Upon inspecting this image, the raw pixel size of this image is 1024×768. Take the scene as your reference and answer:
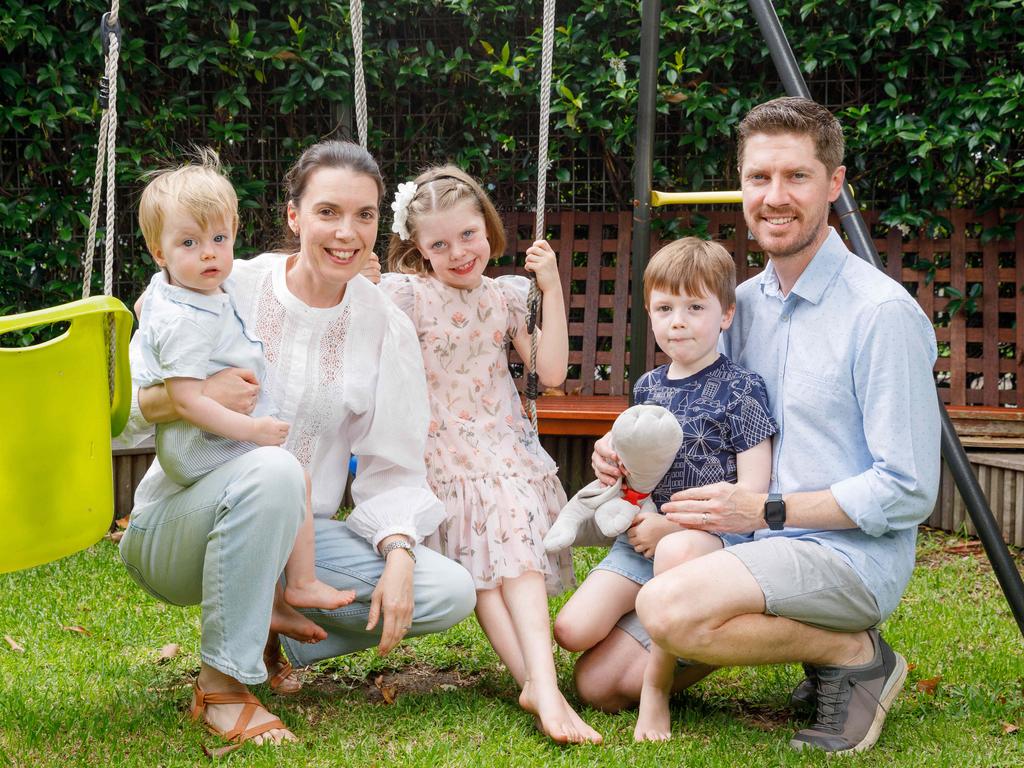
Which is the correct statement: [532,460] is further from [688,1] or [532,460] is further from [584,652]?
[688,1]

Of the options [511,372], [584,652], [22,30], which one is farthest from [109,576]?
[22,30]

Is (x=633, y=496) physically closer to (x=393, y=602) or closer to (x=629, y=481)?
(x=629, y=481)

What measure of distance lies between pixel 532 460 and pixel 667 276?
2.03 feet

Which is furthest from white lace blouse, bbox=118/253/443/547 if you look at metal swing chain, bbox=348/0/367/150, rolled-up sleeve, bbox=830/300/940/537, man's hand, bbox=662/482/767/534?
rolled-up sleeve, bbox=830/300/940/537

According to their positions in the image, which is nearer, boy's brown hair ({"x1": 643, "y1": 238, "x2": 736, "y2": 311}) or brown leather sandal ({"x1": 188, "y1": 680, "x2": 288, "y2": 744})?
brown leather sandal ({"x1": 188, "y1": 680, "x2": 288, "y2": 744})

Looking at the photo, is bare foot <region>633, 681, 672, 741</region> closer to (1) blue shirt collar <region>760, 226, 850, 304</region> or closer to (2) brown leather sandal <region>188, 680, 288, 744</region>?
(2) brown leather sandal <region>188, 680, 288, 744</region>

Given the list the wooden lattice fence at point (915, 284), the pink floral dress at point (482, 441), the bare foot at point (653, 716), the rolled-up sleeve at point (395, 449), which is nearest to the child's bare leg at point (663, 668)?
the bare foot at point (653, 716)

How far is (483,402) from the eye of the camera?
2896mm

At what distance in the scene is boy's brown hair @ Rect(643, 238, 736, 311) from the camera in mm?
2576

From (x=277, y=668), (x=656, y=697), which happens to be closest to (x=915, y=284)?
(x=656, y=697)

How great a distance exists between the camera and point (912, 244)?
538 cm

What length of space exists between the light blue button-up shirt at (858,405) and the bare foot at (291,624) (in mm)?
1052

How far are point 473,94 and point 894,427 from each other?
378 cm

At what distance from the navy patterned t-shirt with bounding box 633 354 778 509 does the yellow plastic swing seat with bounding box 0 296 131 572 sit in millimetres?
1242
